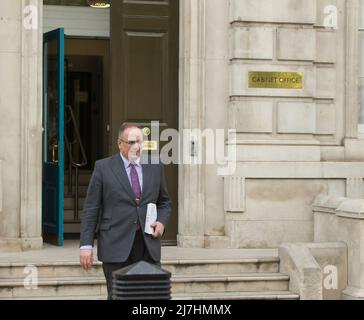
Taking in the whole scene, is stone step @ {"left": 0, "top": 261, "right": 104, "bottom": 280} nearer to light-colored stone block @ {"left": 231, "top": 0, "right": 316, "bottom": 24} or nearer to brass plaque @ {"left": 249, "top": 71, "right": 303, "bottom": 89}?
brass plaque @ {"left": 249, "top": 71, "right": 303, "bottom": 89}

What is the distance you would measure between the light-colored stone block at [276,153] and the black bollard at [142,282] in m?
5.76

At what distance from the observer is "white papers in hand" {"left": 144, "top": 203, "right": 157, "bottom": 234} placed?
8.45m

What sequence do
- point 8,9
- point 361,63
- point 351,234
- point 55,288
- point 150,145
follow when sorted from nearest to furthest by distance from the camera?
point 55,288 → point 351,234 → point 8,9 → point 150,145 → point 361,63

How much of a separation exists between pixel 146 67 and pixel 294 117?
1971 millimetres

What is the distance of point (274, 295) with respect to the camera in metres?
11.0

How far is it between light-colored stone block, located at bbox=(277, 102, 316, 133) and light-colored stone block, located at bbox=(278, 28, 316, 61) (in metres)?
0.58

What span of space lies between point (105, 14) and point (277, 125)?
299cm

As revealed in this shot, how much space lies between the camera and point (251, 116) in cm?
1291

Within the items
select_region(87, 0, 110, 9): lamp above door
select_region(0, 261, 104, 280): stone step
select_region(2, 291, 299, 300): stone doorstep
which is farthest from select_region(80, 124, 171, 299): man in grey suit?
select_region(87, 0, 110, 9): lamp above door

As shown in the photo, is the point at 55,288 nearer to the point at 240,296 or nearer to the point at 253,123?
the point at 240,296

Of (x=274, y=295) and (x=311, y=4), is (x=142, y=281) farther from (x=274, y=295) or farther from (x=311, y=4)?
(x=311, y=4)

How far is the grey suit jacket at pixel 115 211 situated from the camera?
8.43 meters

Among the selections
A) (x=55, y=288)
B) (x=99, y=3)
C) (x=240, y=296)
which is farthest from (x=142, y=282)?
(x=99, y=3)

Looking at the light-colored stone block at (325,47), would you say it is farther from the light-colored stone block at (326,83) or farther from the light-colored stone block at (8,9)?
the light-colored stone block at (8,9)
